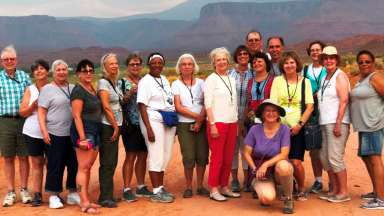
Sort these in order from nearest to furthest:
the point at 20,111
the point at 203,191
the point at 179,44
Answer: the point at 20,111, the point at 203,191, the point at 179,44

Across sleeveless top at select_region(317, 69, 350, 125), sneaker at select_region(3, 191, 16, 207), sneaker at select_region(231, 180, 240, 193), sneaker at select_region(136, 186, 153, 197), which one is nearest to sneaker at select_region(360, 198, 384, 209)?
sleeveless top at select_region(317, 69, 350, 125)

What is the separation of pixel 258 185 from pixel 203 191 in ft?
3.65

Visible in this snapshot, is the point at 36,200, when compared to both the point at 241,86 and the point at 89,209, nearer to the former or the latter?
the point at 89,209

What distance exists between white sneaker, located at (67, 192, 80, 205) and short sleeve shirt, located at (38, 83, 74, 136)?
96cm

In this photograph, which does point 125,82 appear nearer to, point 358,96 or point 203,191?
point 203,191

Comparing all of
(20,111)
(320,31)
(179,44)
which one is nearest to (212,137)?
(20,111)

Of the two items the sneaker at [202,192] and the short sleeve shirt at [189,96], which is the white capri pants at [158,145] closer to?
the short sleeve shirt at [189,96]

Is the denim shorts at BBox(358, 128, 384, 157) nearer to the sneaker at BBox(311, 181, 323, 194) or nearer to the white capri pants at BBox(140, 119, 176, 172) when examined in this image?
the sneaker at BBox(311, 181, 323, 194)

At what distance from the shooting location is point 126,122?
727 centimetres

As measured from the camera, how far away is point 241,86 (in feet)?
24.1

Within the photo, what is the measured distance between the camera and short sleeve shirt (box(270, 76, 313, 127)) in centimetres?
677

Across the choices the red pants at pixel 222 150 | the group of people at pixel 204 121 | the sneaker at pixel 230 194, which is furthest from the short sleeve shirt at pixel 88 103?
the sneaker at pixel 230 194

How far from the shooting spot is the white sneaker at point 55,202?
22.9ft

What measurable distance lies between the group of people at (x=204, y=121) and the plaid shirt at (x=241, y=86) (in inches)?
0.6
